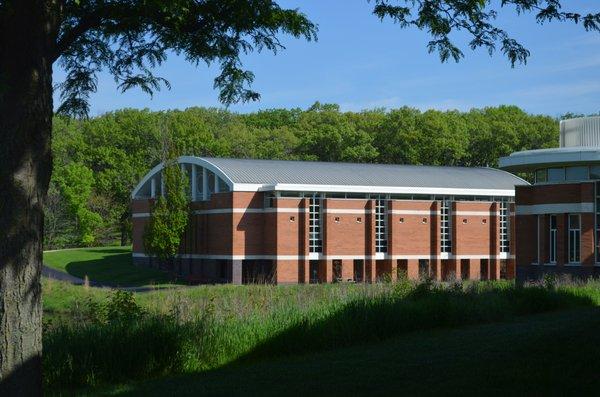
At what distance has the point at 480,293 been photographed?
2105 centimetres

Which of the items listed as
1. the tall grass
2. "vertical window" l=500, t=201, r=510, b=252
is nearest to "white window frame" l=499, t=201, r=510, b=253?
"vertical window" l=500, t=201, r=510, b=252

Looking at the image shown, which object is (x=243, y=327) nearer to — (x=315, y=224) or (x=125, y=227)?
(x=315, y=224)

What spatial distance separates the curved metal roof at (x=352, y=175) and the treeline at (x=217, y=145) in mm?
18951

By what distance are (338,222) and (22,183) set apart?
44194 millimetres

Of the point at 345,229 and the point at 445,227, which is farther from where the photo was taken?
the point at 445,227

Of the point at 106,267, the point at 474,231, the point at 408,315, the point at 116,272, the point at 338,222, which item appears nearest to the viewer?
the point at 408,315

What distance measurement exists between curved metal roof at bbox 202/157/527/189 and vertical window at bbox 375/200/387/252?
4.16 feet

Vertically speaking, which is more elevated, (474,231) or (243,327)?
(474,231)

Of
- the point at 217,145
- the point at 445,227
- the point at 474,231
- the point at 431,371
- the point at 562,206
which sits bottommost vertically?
the point at 431,371

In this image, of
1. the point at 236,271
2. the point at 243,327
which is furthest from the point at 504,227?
the point at 243,327

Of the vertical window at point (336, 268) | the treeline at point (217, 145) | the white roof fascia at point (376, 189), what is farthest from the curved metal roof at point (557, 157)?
the treeline at point (217, 145)

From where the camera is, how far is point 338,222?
5341 cm

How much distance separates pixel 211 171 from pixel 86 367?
41907mm

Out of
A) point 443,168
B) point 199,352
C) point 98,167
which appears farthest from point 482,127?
point 199,352
